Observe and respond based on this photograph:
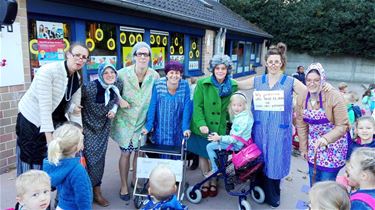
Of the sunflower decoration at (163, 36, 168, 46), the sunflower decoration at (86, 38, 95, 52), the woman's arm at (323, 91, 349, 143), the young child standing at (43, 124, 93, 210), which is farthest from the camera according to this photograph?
the sunflower decoration at (163, 36, 168, 46)

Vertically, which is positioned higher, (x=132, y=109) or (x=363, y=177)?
(x=132, y=109)

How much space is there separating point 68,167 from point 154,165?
1.29 meters

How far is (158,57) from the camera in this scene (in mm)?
8805

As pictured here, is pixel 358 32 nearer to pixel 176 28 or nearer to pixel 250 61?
pixel 250 61

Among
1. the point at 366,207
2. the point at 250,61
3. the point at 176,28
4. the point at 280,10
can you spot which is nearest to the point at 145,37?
the point at 176,28

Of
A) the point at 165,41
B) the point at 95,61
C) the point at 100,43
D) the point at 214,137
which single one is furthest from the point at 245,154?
the point at 165,41

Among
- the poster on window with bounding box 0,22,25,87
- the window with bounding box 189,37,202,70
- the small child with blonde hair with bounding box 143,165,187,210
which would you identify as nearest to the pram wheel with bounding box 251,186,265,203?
the small child with blonde hair with bounding box 143,165,187,210

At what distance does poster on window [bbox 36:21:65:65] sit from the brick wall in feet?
1.75

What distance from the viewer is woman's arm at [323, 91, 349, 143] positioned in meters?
2.84

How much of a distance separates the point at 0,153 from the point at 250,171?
3512 mm

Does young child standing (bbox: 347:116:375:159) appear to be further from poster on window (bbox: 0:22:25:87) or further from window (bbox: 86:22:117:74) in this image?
window (bbox: 86:22:117:74)

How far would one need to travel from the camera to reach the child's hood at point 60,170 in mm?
2254

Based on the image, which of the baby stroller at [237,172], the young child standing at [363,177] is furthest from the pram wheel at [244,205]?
the young child standing at [363,177]

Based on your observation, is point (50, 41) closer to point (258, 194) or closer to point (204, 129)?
point (204, 129)
